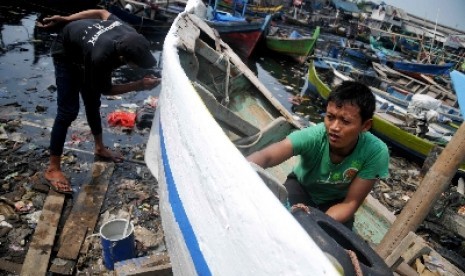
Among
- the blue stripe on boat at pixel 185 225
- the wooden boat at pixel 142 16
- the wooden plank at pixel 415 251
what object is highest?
the blue stripe on boat at pixel 185 225

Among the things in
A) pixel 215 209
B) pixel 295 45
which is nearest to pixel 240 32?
pixel 295 45

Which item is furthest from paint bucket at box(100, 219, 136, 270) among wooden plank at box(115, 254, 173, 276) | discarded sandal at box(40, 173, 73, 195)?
discarded sandal at box(40, 173, 73, 195)

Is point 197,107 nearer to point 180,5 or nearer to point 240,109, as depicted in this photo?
point 240,109

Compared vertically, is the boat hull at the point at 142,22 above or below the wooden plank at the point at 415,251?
below

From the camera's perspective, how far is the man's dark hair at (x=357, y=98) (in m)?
1.93

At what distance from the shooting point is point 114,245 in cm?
260

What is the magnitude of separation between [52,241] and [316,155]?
2.26 m

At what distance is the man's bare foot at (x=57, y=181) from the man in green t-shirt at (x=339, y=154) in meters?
2.26

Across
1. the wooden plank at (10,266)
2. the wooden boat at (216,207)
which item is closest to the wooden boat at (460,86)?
the wooden boat at (216,207)

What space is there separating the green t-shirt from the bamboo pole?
65 centimetres

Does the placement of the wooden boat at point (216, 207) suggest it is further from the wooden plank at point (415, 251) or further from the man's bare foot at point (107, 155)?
the man's bare foot at point (107, 155)

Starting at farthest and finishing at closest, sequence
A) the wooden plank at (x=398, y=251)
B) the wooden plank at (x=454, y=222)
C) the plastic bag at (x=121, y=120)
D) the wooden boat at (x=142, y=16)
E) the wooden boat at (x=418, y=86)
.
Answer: the wooden boat at (x=142, y=16)
the wooden boat at (x=418, y=86)
the plastic bag at (x=121, y=120)
the wooden plank at (x=454, y=222)
the wooden plank at (x=398, y=251)

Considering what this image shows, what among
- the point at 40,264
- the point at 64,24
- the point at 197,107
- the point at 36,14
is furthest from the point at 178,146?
the point at 36,14

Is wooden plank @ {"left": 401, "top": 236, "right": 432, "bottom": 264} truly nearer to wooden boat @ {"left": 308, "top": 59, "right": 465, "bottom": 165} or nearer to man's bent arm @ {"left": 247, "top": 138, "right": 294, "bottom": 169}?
man's bent arm @ {"left": 247, "top": 138, "right": 294, "bottom": 169}
